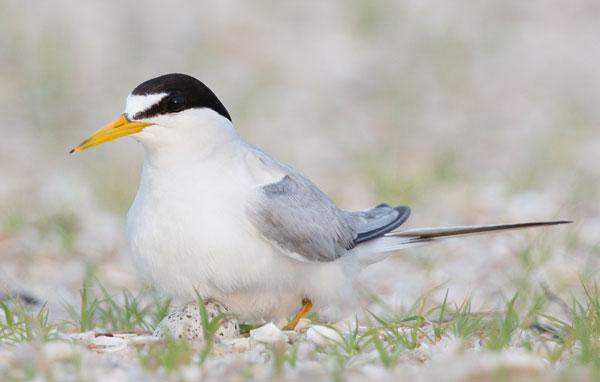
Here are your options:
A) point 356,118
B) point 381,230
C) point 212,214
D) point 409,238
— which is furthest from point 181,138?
point 356,118

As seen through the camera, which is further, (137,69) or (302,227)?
(137,69)

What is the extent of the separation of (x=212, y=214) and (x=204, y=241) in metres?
0.10

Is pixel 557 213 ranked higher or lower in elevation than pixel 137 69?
lower

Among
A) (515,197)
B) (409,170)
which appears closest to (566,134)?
(409,170)

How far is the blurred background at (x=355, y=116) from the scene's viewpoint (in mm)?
6250

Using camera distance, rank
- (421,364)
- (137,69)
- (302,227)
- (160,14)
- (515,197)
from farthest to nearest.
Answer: (160,14) < (137,69) < (515,197) < (302,227) < (421,364)

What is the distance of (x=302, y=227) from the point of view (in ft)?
14.6

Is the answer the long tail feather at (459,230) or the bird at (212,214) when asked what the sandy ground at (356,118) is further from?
the bird at (212,214)

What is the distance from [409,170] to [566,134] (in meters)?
1.57

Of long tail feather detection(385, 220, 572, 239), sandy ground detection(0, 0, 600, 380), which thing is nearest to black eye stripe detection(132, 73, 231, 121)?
long tail feather detection(385, 220, 572, 239)

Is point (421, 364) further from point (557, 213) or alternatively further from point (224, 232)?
point (557, 213)

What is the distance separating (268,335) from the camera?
13.3 feet

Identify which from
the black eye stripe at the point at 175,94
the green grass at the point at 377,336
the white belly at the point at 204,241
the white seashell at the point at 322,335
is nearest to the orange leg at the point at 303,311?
the white belly at the point at 204,241

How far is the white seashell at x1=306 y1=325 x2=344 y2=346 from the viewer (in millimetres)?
3990
